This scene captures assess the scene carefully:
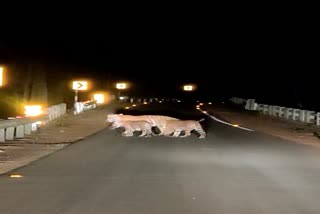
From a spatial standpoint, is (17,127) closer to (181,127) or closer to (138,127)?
(138,127)

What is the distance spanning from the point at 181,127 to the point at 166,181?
14096 mm

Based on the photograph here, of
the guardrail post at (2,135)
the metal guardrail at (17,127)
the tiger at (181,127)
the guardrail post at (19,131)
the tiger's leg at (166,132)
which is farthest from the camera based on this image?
the tiger's leg at (166,132)

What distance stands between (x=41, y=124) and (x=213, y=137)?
10.7 m

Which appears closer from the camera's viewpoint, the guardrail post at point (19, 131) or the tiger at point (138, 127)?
the guardrail post at point (19, 131)

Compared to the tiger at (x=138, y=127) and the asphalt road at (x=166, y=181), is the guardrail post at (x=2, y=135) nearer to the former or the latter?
the asphalt road at (x=166, y=181)

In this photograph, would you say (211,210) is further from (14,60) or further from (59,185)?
(14,60)

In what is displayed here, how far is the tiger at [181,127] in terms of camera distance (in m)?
27.2

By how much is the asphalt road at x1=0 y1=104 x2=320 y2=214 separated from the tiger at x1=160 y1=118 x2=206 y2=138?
509cm

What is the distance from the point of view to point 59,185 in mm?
12469

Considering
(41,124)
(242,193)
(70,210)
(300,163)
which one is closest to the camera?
(70,210)

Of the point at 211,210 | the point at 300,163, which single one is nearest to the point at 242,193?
the point at 211,210

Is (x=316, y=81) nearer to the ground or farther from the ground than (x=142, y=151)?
farther from the ground

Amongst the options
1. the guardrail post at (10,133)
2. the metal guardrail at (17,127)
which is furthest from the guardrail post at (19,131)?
the guardrail post at (10,133)

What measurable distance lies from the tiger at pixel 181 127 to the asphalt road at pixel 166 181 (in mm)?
5092
